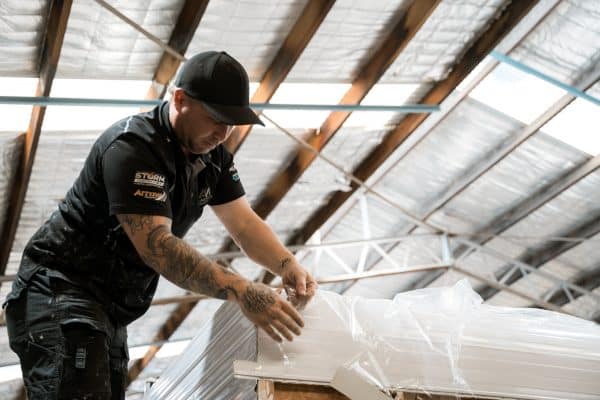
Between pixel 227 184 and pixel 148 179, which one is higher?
pixel 227 184

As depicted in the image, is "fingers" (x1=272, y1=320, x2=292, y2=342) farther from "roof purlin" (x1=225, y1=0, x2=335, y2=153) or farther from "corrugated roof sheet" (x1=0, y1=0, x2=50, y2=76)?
"roof purlin" (x1=225, y1=0, x2=335, y2=153)

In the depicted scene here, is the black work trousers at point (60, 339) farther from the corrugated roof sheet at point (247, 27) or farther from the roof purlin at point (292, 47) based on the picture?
the roof purlin at point (292, 47)

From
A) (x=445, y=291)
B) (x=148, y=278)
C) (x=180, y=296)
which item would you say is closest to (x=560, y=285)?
(x=180, y=296)

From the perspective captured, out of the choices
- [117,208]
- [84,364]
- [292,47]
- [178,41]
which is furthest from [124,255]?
[292,47]

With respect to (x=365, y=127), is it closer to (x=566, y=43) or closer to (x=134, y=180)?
(x=566, y=43)

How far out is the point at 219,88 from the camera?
89.8 inches

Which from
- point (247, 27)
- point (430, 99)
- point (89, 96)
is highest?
point (430, 99)

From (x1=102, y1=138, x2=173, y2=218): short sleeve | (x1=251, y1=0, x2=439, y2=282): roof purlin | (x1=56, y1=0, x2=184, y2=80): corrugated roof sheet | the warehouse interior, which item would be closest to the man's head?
(x1=102, y1=138, x2=173, y2=218): short sleeve

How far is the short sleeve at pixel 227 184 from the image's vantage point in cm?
279

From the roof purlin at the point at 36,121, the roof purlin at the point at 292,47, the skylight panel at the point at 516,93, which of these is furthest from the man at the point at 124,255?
the skylight panel at the point at 516,93

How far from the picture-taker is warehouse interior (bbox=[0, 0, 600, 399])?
19.5 feet

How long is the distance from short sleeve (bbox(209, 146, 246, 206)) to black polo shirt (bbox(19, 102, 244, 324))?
0.92 ft

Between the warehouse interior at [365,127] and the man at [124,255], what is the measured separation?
8.40 feet

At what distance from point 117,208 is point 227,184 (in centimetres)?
67
